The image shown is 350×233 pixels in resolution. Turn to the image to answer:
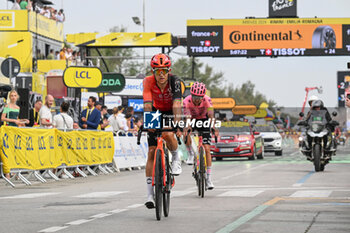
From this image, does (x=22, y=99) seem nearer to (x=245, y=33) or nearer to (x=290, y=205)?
(x=290, y=205)

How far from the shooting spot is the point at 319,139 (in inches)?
901

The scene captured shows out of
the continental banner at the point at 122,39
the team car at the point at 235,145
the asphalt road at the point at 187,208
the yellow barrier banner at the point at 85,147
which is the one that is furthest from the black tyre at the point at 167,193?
the continental banner at the point at 122,39

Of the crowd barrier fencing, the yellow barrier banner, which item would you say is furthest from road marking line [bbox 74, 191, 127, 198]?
the crowd barrier fencing

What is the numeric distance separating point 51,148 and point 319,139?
7.29m

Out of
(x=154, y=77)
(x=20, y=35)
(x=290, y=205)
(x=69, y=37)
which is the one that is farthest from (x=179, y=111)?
(x=20, y=35)

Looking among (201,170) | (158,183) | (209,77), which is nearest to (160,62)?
(158,183)

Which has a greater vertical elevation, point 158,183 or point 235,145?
point 158,183

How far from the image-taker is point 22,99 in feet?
73.4

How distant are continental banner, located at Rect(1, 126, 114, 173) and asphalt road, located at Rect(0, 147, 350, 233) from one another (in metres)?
0.68

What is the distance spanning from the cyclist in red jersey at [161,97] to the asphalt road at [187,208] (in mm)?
861

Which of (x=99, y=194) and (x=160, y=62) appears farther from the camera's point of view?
(x=99, y=194)

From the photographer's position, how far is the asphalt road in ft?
31.6

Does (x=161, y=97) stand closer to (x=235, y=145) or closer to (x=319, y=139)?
(x=319, y=139)

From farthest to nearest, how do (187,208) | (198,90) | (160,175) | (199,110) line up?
(199,110)
(198,90)
(187,208)
(160,175)
